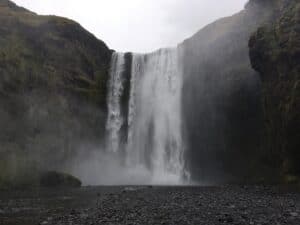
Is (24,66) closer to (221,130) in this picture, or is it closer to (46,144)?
(46,144)

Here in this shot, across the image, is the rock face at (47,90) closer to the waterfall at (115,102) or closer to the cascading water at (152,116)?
the waterfall at (115,102)

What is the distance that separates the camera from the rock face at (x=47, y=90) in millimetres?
43438

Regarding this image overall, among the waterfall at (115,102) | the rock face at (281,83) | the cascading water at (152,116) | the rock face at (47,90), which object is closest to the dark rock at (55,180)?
the rock face at (47,90)

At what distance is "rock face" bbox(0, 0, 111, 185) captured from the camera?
43438 millimetres

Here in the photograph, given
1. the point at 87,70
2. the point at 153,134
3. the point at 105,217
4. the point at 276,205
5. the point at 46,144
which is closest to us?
the point at 105,217

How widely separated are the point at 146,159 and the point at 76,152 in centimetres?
929

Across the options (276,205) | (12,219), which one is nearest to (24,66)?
(12,219)

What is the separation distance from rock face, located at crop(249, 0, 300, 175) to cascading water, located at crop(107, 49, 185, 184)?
1329 cm

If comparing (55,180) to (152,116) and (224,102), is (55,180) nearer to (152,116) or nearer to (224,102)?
(152,116)

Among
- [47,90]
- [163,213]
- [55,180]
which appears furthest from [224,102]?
[163,213]

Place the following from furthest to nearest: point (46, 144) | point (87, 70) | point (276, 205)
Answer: point (87, 70)
point (46, 144)
point (276, 205)

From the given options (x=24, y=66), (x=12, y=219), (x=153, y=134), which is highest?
(x=24, y=66)

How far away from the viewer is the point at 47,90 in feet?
163

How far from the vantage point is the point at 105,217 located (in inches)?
632
